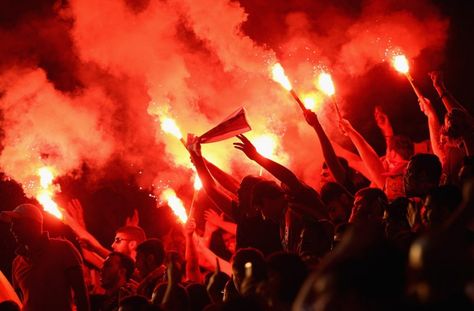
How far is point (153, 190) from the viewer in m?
8.38

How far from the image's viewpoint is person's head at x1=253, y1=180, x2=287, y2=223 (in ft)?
12.8

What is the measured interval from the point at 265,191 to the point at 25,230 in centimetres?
189

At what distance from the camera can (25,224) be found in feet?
14.4

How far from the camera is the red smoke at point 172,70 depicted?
736 centimetres

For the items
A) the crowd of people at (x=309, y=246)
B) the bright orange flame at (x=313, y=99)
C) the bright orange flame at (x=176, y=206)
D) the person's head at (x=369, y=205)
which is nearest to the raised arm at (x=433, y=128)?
the crowd of people at (x=309, y=246)

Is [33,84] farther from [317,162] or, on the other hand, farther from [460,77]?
[460,77]

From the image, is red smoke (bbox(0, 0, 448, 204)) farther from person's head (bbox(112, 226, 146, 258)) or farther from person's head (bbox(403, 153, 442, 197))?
person's head (bbox(403, 153, 442, 197))

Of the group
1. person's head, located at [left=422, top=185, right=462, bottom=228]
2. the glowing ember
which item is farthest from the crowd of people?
the glowing ember

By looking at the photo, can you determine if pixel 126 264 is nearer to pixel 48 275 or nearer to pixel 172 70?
pixel 48 275

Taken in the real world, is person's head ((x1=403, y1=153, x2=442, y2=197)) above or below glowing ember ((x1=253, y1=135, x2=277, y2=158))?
below

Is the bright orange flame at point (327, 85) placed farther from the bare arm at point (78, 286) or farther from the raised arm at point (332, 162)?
the bare arm at point (78, 286)

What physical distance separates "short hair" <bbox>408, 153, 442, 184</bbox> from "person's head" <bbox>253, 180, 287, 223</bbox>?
0.92 metres

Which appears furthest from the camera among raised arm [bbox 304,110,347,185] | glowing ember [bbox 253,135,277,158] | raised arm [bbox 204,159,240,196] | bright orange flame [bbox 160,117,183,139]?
glowing ember [bbox 253,135,277,158]

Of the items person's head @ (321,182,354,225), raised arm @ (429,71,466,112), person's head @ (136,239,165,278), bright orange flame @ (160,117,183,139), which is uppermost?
bright orange flame @ (160,117,183,139)
